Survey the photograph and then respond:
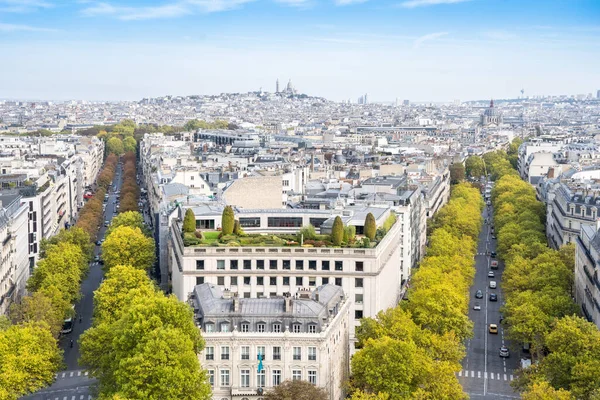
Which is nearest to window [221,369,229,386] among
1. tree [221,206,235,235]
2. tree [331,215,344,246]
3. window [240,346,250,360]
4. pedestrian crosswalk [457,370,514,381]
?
window [240,346,250,360]

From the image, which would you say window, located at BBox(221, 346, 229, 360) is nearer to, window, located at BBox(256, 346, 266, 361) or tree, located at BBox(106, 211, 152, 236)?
window, located at BBox(256, 346, 266, 361)

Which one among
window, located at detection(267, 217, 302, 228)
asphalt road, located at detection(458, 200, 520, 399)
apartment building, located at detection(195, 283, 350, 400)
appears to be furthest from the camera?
window, located at detection(267, 217, 302, 228)

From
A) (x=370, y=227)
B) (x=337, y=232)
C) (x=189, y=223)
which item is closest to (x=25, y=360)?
(x=189, y=223)

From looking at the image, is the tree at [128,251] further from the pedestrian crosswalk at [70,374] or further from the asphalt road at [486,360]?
→ the asphalt road at [486,360]

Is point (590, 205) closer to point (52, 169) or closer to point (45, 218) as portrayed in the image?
point (45, 218)

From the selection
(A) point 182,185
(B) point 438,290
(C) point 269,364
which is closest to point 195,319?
(C) point 269,364

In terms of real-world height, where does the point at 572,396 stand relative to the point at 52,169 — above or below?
below

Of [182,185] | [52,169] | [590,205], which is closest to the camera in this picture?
[590,205]
